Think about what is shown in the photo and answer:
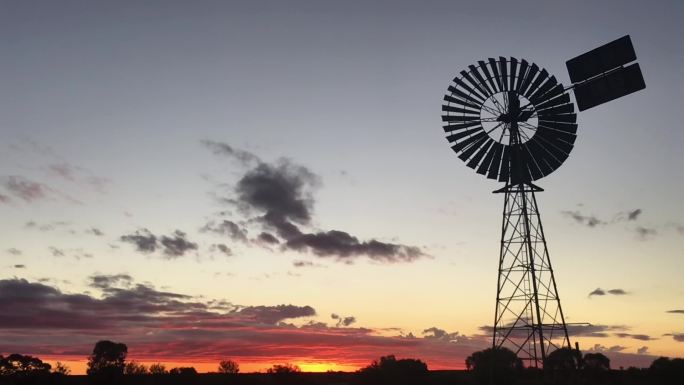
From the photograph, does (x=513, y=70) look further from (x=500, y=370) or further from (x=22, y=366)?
(x=22, y=366)

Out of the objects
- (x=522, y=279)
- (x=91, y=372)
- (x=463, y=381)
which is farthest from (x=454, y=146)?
(x=91, y=372)

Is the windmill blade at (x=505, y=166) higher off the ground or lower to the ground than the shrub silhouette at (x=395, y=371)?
higher

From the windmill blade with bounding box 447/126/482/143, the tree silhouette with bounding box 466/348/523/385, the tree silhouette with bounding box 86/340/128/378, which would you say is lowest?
the tree silhouette with bounding box 466/348/523/385

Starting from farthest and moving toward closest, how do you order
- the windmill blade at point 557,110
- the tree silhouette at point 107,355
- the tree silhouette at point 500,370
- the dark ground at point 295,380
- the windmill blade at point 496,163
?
the tree silhouette at point 107,355, the dark ground at point 295,380, the tree silhouette at point 500,370, the windmill blade at point 496,163, the windmill blade at point 557,110

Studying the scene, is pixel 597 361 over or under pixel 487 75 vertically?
under

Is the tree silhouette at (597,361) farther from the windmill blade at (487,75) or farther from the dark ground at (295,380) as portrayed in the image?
the windmill blade at (487,75)

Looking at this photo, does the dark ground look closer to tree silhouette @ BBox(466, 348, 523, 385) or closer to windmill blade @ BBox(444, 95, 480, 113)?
tree silhouette @ BBox(466, 348, 523, 385)

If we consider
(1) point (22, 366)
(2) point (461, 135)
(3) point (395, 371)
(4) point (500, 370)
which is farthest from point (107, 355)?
(2) point (461, 135)

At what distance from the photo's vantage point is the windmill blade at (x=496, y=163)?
4719 cm

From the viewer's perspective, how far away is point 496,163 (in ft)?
155

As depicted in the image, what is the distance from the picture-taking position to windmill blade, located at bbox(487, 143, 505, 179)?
155ft

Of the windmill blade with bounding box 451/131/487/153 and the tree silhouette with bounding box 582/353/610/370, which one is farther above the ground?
the windmill blade with bounding box 451/131/487/153

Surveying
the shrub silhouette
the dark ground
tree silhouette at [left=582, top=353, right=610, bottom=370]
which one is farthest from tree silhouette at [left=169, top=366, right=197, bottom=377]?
tree silhouette at [left=582, top=353, right=610, bottom=370]

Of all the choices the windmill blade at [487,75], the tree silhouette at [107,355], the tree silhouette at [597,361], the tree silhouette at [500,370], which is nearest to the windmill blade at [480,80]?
the windmill blade at [487,75]
